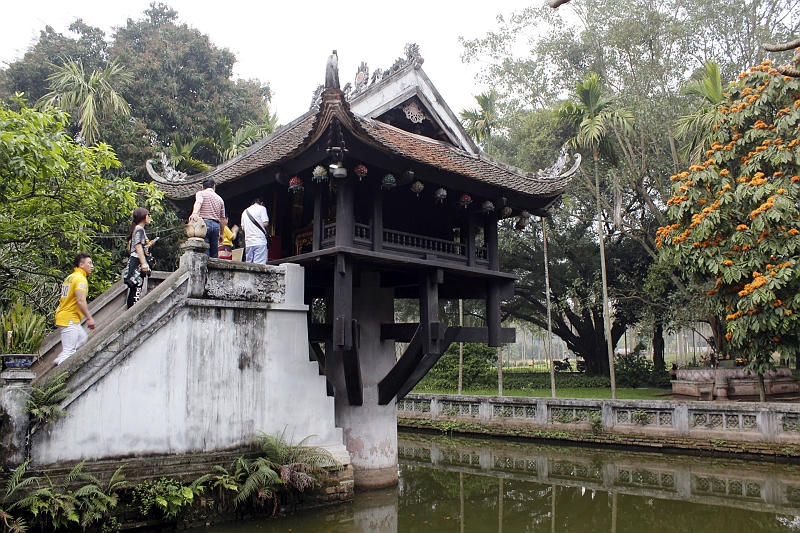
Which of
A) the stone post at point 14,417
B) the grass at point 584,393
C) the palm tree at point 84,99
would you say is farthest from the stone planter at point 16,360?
the grass at point 584,393

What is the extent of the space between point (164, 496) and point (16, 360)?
2.07m

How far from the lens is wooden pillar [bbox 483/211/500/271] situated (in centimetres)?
1027

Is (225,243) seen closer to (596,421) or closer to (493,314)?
(493,314)

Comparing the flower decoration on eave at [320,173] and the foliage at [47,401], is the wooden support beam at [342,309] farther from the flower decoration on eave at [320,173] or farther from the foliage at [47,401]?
the foliage at [47,401]

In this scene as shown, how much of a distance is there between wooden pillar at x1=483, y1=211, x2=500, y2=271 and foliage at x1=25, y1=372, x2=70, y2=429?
21.9ft

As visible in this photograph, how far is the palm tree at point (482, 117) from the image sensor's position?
20859mm

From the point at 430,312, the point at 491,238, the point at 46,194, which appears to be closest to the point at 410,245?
the point at 430,312

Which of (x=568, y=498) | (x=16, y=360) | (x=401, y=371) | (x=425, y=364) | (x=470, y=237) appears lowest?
(x=568, y=498)

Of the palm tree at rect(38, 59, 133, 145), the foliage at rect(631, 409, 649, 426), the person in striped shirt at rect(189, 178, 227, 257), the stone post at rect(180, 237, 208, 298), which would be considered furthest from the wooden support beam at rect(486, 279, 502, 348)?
the palm tree at rect(38, 59, 133, 145)

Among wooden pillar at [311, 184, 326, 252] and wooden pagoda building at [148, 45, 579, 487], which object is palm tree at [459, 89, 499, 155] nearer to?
wooden pagoda building at [148, 45, 579, 487]

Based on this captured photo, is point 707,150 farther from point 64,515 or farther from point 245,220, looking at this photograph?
point 64,515

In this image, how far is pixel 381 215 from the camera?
861 centimetres

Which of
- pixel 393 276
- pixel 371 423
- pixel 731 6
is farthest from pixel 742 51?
pixel 371 423

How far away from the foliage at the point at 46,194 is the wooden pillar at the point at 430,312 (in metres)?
4.65
